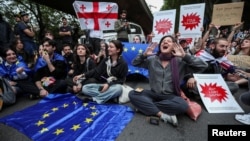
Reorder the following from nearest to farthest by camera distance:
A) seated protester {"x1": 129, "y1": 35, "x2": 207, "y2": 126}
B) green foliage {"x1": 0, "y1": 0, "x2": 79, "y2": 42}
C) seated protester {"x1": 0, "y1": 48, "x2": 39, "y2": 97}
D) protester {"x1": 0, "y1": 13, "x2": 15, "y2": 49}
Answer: seated protester {"x1": 129, "y1": 35, "x2": 207, "y2": 126}
seated protester {"x1": 0, "y1": 48, "x2": 39, "y2": 97}
protester {"x1": 0, "y1": 13, "x2": 15, "y2": 49}
green foliage {"x1": 0, "y1": 0, "x2": 79, "y2": 42}

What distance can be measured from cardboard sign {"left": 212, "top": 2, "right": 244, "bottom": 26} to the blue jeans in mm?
3120

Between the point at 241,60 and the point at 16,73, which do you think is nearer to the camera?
the point at 16,73

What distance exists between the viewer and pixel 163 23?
5.20m

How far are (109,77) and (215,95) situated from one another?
1.91 metres

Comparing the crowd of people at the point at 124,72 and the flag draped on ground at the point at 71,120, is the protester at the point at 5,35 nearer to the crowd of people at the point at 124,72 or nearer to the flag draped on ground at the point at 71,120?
the crowd of people at the point at 124,72

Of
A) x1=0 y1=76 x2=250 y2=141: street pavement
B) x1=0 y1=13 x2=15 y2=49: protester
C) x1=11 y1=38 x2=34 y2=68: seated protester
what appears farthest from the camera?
x1=0 y1=13 x2=15 y2=49: protester

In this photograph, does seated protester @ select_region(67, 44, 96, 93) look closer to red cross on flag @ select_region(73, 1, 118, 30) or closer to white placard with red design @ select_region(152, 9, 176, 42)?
red cross on flag @ select_region(73, 1, 118, 30)

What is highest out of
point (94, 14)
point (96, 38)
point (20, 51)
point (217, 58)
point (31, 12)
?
point (31, 12)

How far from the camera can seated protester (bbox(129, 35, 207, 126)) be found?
9.65ft

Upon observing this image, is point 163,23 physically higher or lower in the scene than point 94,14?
lower

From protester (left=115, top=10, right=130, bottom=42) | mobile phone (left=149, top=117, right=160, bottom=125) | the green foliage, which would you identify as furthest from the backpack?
the green foliage

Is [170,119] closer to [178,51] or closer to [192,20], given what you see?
[178,51]

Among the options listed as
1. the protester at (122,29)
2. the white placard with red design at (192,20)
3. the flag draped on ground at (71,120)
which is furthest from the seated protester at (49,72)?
the white placard with red design at (192,20)

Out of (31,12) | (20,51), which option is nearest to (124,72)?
(20,51)
